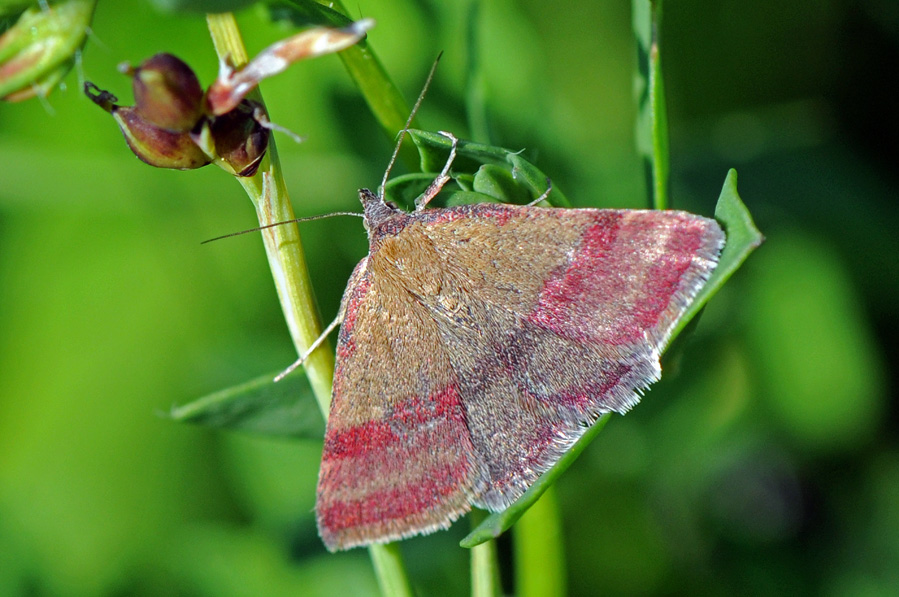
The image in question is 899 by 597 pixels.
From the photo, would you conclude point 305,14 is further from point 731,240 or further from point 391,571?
point 391,571

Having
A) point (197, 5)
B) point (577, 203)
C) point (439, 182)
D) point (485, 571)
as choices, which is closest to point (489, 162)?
point (439, 182)

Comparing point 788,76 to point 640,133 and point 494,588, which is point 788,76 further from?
point 494,588

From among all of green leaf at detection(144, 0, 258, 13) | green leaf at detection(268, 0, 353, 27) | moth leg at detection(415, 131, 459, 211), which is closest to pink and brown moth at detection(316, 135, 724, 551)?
moth leg at detection(415, 131, 459, 211)

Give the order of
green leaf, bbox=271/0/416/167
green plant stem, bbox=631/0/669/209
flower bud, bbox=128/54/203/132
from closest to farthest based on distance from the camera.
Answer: flower bud, bbox=128/54/203/132 → green leaf, bbox=271/0/416/167 → green plant stem, bbox=631/0/669/209

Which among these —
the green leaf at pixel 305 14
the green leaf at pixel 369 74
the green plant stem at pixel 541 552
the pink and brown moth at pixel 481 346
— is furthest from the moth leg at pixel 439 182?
the green plant stem at pixel 541 552

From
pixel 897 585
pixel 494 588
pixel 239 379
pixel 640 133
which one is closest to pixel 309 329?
pixel 494 588

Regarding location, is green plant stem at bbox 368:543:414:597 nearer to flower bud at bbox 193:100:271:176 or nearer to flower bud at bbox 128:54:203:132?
flower bud at bbox 193:100:271:176

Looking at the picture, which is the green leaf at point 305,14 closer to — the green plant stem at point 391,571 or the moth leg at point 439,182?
the moth leg at point 439,182
